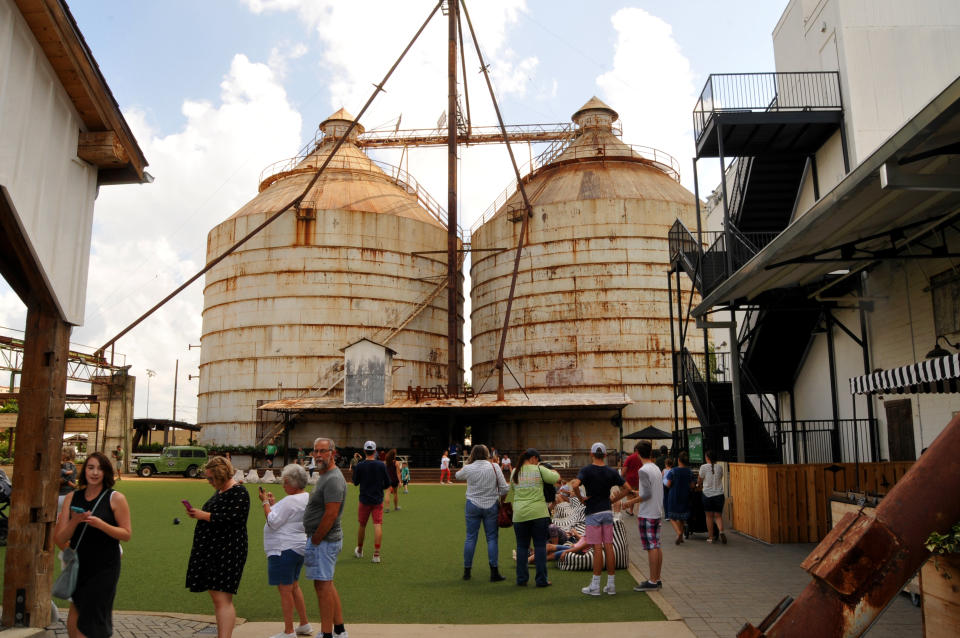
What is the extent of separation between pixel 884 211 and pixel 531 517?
657 cm

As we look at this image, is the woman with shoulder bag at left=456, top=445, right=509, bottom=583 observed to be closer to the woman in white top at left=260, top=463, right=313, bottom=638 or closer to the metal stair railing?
the woman in white top at left=260, top=463, right=313, bottom=638

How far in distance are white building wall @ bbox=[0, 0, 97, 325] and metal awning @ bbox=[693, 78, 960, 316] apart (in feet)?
25.1

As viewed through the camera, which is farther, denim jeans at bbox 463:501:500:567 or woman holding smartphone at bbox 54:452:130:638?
denim jeans at bbox 463:501:500:567

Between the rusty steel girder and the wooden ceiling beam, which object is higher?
the wooden ceiling beam

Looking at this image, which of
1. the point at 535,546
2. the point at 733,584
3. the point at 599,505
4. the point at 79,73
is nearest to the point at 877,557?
the point at 599,505

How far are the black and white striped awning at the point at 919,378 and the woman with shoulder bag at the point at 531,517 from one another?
15.7ft

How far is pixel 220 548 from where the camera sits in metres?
5.93

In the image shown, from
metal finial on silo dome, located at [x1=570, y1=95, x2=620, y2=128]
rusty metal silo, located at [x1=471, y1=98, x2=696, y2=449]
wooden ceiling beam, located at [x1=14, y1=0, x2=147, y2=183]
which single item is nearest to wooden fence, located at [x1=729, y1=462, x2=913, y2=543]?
wooden ceiling beam, located at [x1=14, y1=0, x2=147, y2=183]

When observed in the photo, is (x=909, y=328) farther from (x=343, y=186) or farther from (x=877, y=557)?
(x=343, y=186)

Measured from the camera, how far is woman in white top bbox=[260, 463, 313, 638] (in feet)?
21.4

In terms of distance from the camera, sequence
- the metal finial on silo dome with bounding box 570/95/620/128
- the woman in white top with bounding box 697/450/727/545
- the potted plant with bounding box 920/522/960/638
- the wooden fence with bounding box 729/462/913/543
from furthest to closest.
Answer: the metal finial on silo dome with bounding box 570/95/620/128 < the woman in white top with bounding box 697/450/727/545 < the wooden fence with bounding box 729/462/913/543 < the potted plant with bounding box 920/522/960/638

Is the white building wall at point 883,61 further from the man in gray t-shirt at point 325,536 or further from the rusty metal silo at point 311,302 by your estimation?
the rusty metal silo at point 311,302

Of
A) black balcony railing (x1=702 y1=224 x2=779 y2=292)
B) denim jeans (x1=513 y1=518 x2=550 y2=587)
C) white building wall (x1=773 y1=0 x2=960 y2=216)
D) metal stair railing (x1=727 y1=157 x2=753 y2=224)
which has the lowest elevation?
denim jeans (x1=513 y1=518 x2=550 y2=587)

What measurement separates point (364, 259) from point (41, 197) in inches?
1495
